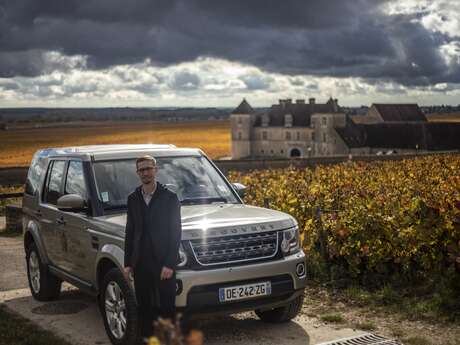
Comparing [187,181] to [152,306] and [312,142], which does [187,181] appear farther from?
[312,142]

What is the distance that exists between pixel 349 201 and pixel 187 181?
153 inches

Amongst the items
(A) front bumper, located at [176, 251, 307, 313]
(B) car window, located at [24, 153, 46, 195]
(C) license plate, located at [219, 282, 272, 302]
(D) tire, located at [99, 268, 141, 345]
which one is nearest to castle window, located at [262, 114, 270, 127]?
(B) car window, located at [24, 153, 46, 195]

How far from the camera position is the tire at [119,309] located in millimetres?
6164

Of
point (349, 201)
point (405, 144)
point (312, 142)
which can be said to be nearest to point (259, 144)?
point (312, 142)

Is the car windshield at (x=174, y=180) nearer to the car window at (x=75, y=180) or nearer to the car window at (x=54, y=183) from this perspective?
the car window at (x=75, y=180)

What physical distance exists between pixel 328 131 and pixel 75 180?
3881 inches

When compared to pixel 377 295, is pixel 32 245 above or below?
above

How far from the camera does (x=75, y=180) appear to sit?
780 centimetres

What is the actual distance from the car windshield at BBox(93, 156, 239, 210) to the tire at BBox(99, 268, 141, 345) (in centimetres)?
99

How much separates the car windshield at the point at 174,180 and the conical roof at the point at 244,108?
4309 inches

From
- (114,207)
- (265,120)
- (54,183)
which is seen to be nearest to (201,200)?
(114,207)

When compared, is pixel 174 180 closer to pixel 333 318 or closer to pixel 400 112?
pixel 333 318

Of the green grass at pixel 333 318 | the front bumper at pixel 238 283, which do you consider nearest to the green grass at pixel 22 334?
the front bumper at pixel 238 283

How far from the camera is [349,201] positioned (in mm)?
10602
